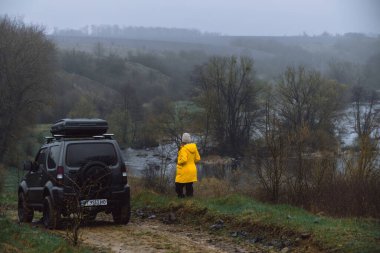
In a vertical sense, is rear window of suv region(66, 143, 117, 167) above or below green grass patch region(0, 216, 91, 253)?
above

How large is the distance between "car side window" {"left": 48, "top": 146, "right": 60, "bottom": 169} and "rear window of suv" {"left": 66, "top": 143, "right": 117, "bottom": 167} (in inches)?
13.0

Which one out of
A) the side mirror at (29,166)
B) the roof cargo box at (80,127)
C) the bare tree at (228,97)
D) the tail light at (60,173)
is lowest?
the bare tree at (228,97)

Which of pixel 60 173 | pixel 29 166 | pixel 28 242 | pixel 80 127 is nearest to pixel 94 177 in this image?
pixel 60 173

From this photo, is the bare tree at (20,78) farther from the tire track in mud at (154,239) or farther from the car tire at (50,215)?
the tire track in mud at (154,239)

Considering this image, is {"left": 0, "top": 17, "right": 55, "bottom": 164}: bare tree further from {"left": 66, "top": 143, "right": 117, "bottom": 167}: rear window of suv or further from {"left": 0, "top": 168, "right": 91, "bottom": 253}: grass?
{"left": 0, "top": 168, "right": 91, "bottom": 253}: grass

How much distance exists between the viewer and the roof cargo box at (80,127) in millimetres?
12113

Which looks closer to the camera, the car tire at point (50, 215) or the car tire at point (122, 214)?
the car tire at point (50, 215)

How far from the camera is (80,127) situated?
12.2 metres

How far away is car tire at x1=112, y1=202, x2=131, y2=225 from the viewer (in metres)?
11.7

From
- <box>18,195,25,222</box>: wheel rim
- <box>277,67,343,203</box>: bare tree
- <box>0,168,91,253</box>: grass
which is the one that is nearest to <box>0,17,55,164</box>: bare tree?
<box>277,67,343,203</box>: bare tree

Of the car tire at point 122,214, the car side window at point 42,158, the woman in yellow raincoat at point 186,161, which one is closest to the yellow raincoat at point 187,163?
the woman in yellow raincoat at point 186,161

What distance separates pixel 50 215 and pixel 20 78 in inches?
1577

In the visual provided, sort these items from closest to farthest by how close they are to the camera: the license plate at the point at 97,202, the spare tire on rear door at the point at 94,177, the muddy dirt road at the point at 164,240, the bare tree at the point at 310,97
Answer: the muddy dirt road at the point at 164,240, the spare tire on rear door at the point at 94,177, the license plate at the point at 97,202, the bare tree at the point at 310,97

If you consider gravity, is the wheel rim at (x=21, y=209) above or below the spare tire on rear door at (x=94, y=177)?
below
